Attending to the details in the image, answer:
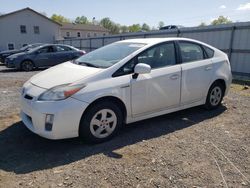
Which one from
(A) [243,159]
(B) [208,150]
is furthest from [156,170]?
(A) [243,159]

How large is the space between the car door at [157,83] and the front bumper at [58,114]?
985mm

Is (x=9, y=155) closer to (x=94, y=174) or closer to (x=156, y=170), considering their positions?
(x=94, y=174)

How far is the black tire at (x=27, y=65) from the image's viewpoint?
1354 cm

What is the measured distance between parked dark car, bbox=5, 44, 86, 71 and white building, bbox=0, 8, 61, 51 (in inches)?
946

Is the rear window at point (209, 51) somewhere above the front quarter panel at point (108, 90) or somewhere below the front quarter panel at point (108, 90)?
above

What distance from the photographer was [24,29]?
36156 mm

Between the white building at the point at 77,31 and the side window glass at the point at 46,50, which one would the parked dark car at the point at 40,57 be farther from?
the white building at the point at 77,31

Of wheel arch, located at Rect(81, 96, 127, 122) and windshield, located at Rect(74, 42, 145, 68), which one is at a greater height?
windshield, located at Rect(74, 42, 145, 68)

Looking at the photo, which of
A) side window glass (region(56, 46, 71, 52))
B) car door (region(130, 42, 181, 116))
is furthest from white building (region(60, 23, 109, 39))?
car door (region(130, 42, 181, 116))

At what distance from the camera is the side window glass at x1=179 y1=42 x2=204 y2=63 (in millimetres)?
4816

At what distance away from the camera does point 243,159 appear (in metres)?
3.44

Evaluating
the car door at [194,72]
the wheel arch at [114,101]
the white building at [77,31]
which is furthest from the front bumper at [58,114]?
the white building at [77,31]

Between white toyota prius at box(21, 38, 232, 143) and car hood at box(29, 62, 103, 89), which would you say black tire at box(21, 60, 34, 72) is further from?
car hood at box(29, 62, 103, 89)

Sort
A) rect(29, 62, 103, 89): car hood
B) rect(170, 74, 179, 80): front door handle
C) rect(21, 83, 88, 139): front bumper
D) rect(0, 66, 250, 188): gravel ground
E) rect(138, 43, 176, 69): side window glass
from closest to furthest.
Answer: rect(0, 66, 250, 188): gravel ground → rect(21, 83, 88, 139): front bumper → rect(29, 62, 103, 89): car hood → rect(138, 43, 176, 69): side window glass → rect(170, 74, 179, 80): front door handle
